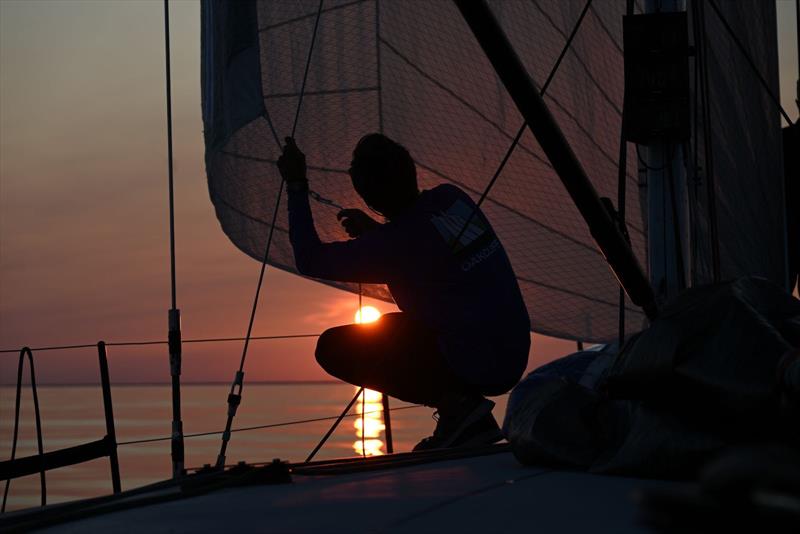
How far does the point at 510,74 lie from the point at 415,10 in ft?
7.80

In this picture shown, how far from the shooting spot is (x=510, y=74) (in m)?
2.14

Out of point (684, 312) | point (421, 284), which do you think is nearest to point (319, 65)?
point (421, 284)

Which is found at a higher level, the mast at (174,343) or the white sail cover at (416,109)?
the white sail cover at (416,109)

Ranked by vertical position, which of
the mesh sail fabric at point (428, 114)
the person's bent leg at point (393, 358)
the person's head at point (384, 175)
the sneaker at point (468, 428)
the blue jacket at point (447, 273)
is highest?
the mesh sail fabric at point (428, 114)

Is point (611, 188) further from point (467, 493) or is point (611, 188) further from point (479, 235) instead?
point (467, 493)

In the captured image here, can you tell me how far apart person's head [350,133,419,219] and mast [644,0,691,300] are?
104 centimetres

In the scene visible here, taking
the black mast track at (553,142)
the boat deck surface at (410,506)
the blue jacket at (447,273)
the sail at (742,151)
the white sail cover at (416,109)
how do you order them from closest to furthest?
the boat deck surface at (410,506)
the black mast track at (553,142)
the blue jacket at (447,273)
the white sail cover at (416,109)
the sail at (742,151)

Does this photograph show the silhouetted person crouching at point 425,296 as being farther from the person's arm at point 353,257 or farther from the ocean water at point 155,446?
the ocean water at point 155,446

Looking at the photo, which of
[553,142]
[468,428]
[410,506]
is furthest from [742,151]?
[410,506]

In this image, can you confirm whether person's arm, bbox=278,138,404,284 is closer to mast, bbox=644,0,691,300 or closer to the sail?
mast, bbox=644,0,691,300

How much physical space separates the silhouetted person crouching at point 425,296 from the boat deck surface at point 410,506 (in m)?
0.63

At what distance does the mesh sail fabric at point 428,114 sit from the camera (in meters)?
4.26

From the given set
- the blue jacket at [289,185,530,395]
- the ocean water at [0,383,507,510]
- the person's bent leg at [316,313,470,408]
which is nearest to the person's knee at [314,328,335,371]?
the person's bent leg at [316,313,470,408]

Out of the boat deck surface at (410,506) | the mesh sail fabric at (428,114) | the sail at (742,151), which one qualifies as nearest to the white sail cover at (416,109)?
the mesh sail fabric at (428,114)
